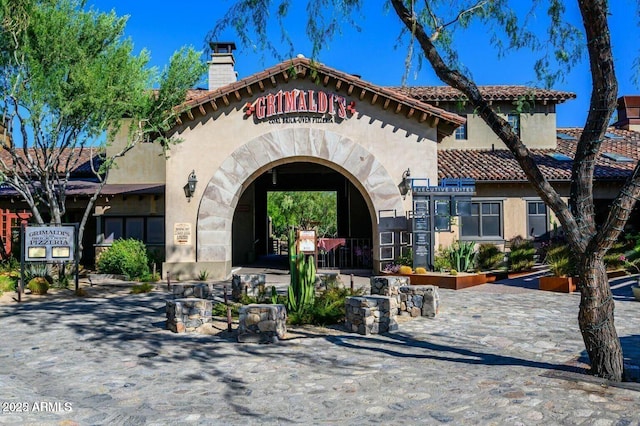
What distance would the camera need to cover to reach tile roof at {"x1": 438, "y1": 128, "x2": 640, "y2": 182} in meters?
18.5

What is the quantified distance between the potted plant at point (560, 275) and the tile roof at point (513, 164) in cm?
466

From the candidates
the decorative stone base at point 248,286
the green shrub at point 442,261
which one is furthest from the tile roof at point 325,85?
the decorative stone base at point 248,286

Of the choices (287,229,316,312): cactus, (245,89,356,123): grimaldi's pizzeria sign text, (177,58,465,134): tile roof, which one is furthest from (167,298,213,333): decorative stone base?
(245,89,356,123): grimaldi's pizzeria sign text

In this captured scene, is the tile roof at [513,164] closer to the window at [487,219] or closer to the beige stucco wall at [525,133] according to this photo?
the beige stucco wall at [525,133]

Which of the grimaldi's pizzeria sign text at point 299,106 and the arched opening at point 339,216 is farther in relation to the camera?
the arched opening at point 339,216

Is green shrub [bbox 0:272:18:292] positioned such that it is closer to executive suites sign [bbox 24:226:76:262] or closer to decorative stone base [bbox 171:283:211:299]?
executive suites sign [bbox 24:226:76:262]

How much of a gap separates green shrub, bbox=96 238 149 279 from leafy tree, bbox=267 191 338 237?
27.1 metres

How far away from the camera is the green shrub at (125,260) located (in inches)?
655

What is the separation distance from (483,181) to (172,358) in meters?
13.7

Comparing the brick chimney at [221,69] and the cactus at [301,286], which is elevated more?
the brick chimney at [221,69]

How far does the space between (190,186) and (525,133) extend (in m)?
14.0

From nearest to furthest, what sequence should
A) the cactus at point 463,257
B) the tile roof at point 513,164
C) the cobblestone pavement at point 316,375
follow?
1. the cobblestone pavement at point 316,375
2. the cactus at point 463,257
3. the tile roof at point 513,164

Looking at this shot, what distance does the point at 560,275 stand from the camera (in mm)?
13734

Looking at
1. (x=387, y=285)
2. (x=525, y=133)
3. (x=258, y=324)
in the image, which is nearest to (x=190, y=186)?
(x=387, y=285)
